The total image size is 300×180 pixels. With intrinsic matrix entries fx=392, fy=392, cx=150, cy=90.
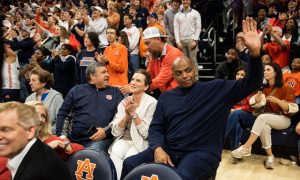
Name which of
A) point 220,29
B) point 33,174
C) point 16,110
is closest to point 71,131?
point 16,110

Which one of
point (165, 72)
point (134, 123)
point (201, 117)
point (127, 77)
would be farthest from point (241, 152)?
point (201, 117)

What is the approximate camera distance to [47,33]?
803 centimetres

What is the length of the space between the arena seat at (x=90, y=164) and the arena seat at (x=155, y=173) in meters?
0.17

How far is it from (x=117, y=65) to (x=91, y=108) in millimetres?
1437

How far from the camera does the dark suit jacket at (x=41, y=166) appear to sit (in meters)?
1.63

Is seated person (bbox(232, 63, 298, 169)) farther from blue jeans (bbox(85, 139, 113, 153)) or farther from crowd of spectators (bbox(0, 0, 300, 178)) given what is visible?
blue jeans (bbox(85, 139, 113, 153))

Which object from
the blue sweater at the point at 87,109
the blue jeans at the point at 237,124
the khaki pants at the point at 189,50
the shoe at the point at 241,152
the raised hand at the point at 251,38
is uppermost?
the raised hand at the point at 251,38

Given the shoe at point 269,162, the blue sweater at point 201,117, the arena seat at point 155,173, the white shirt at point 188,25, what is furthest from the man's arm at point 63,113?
the white shirt at point 188,25

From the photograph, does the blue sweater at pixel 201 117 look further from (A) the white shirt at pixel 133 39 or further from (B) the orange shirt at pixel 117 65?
(A) the white shirt at pixel 133 39

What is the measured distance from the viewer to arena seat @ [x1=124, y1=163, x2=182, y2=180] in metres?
2.23

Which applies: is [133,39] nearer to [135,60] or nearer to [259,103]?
[135,60]

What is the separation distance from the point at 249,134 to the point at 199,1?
459 cm

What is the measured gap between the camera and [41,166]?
65.0 inches

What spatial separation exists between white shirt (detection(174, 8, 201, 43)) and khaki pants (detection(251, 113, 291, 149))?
217 cm
